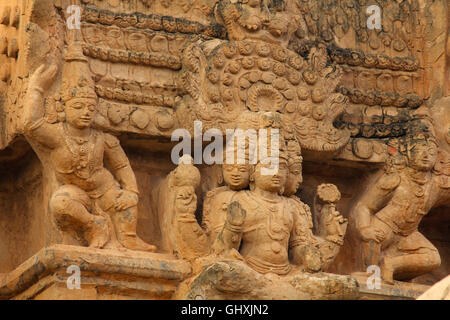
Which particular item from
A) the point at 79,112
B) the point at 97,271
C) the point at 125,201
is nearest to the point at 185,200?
the point at 125,201

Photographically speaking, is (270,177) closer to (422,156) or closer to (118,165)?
(118,165)

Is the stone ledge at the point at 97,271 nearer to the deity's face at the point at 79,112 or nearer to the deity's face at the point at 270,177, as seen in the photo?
the deity's face at the point at 270,177

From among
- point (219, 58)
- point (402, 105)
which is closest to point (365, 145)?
point (402, 105)

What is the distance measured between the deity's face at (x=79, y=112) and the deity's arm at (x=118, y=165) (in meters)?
0.30

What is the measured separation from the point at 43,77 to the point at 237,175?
178 cm

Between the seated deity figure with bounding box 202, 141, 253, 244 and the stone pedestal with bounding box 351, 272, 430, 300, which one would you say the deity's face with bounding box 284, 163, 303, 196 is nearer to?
the seated deity figure with bounding box 202, 141, 253, 244

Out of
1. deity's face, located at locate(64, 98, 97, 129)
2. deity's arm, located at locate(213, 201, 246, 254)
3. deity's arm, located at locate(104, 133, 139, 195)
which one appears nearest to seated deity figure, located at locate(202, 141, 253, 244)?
deity's arm, located at locate(213, 201, 246, 254)

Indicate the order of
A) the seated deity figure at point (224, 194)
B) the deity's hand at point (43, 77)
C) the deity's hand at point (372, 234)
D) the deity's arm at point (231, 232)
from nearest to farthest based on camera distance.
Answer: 1. the deity's arm at point (231, 232)
2. the deity's hand at point (43, 77)
3. the seated deity figure at point (224, 194)
4. the deity's hand at point (372, 234)

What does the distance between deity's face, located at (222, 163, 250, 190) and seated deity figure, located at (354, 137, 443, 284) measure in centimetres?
127

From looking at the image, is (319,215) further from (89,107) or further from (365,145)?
(89,107)

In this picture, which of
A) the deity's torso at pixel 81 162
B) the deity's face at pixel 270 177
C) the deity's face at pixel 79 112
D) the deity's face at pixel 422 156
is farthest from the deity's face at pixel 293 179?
the deity's face at pixel 79 112

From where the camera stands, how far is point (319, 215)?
42.6ft

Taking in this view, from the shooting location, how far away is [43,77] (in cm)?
1214

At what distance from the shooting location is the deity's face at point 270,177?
12.3 meters
